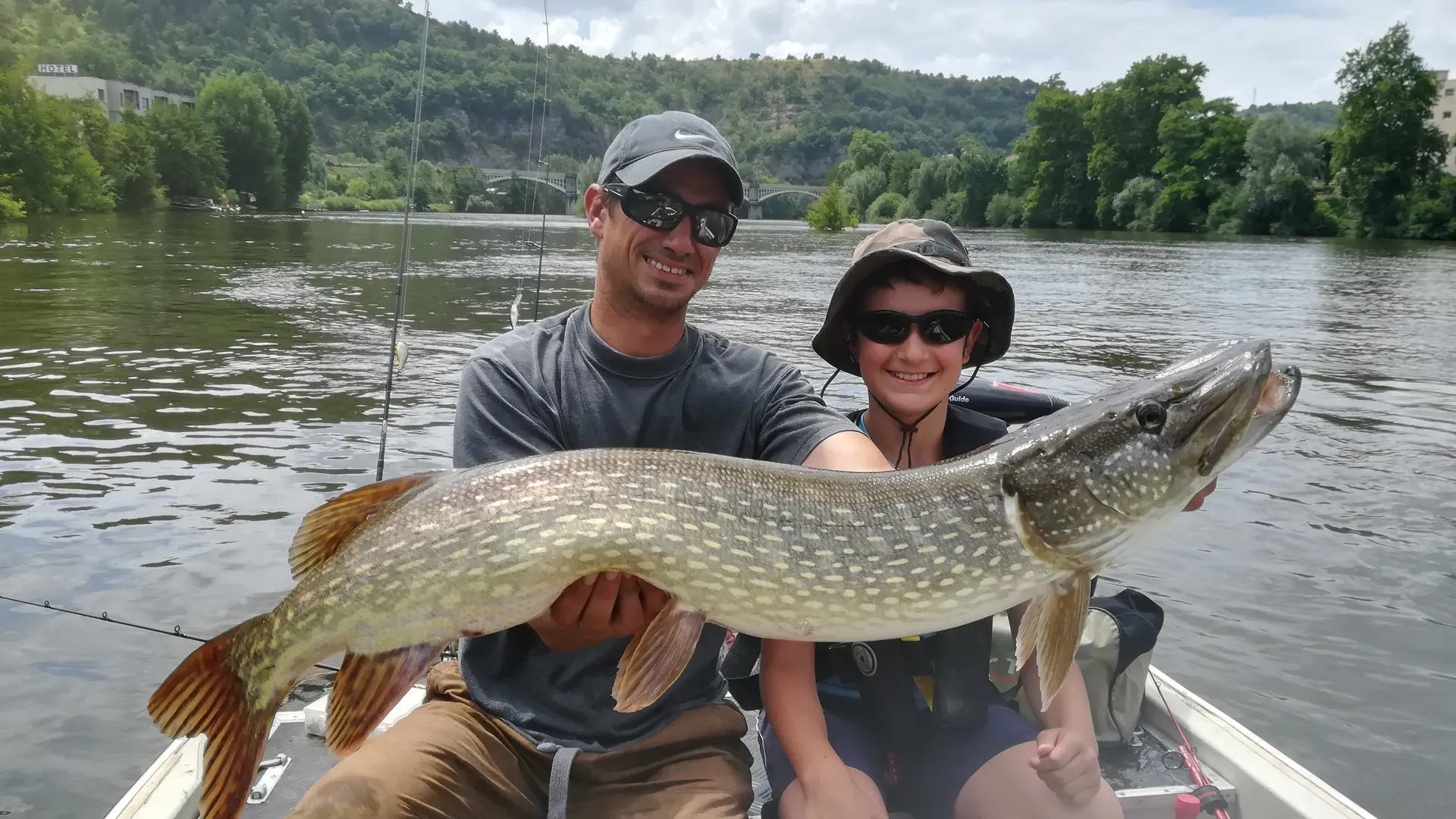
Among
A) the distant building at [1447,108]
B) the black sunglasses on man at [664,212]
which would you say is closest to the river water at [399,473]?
the black sunglasses on man at [664,212]

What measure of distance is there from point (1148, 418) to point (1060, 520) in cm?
28

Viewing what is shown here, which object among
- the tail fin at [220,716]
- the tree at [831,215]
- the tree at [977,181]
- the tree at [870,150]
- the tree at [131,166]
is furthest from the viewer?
the tree at [870,150]

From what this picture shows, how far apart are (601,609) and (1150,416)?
1.21 meters

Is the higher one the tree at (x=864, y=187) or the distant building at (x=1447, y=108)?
the distant building at (x=1447, y=108)

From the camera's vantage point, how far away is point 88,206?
39562mm

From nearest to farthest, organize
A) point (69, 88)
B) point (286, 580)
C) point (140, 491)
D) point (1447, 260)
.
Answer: point (286, 580), point (140, 491), point (1447, 260), point (69, 88)

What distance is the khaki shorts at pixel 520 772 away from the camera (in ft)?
6.73

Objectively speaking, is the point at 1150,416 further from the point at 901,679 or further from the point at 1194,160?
the point at 1194,160

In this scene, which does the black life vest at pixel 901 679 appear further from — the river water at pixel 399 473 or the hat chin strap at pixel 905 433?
the river water at pixel 399 473

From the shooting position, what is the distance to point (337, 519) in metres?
2.05

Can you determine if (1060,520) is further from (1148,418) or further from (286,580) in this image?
(286,580)

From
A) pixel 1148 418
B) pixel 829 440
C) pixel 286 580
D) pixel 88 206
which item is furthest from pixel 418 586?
pixel 88 206

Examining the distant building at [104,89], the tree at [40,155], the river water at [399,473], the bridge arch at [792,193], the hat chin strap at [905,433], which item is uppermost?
the distant building at [104,89]

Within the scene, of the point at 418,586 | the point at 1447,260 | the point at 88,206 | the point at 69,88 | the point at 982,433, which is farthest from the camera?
the point at 69,88
